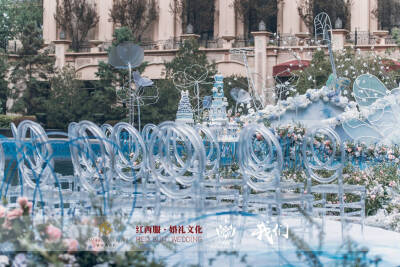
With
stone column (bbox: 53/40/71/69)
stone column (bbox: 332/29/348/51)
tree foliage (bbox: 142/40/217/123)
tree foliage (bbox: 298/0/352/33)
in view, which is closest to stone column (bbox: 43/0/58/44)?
stone column (bbox: 53/40/71/69)

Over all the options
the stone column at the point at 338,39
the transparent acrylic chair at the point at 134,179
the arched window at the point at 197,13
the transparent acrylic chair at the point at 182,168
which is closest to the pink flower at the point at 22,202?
the transparent acrylic chair at the point at 182,168

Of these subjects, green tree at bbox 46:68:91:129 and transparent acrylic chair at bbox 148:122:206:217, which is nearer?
transparent acrylic chair at bbox 148:122:206:217

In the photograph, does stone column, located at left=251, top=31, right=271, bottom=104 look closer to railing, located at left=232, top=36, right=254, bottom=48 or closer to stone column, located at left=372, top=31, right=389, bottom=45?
railing, located at left=232, top=36, right=254, bottom=48

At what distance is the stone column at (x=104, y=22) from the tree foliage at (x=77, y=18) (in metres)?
0.56

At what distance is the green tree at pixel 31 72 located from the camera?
100 feet

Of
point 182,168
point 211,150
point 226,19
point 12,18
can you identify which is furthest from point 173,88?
point 182,168

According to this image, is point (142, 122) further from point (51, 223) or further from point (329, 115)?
point (51, 223)

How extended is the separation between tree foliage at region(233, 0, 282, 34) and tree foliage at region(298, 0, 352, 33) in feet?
5.68

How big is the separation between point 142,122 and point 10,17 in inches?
573

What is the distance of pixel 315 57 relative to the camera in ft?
82.9

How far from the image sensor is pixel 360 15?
106ft

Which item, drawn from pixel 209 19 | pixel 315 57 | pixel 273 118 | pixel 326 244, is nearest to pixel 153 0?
pixel 209 19

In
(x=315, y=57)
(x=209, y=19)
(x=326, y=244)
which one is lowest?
(x=326, y=244)

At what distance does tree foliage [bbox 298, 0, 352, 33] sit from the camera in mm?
32312
